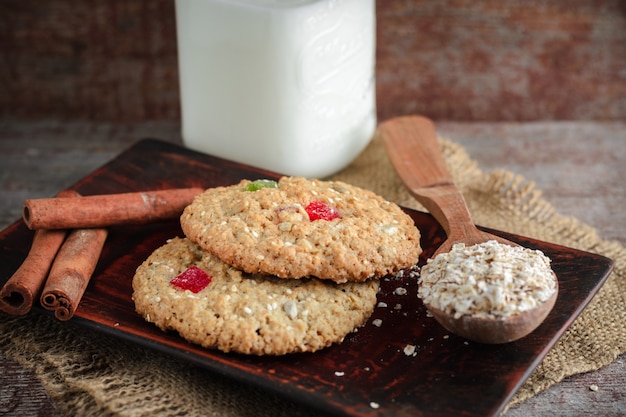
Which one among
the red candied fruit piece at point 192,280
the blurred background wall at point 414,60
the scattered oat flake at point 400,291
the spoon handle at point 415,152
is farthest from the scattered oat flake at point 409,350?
the blurred background wall at point 414,60

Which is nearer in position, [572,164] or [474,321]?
[474,321]

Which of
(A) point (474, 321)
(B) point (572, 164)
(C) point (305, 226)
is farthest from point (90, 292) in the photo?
(B) point (572, 164)

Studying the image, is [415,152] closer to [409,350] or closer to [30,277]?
[409,350]

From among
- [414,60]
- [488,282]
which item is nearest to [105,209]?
[488,282]

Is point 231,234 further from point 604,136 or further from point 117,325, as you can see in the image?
point 604,136

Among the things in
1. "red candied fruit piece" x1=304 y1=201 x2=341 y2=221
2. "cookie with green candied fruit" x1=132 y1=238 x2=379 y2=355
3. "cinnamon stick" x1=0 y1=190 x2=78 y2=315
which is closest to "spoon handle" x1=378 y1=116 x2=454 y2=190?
"red candied fruit piece" x1=304 y1=201 x2=341 y2=221

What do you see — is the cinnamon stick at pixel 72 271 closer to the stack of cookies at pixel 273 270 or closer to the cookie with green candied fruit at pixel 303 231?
the stack of cookies at pixel 273 270

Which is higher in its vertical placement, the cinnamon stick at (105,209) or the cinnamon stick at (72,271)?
the cinnamon stick at (105,209)
